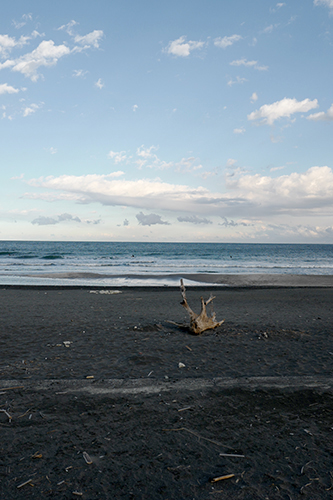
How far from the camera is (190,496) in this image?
10.1 feet

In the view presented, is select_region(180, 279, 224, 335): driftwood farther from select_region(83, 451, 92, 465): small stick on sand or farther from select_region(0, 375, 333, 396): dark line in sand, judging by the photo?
select_region(83, 451, 92, 465): small stick on sand

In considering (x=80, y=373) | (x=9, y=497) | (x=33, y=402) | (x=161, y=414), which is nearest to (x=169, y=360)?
(x=80, y=373)

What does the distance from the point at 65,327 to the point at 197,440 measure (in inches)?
251

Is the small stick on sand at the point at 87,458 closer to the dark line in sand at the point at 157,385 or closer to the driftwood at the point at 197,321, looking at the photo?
the dark line in sand at the point at 157,385

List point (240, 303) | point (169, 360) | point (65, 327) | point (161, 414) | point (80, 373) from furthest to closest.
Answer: point (240, 303), point (65, 327), point (169, 360), point (80, 373), point (161, 414)

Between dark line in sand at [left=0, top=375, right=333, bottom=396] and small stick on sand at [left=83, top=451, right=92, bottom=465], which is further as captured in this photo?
dark line in sand at [left=0, top=375, right=333, bottom=396]

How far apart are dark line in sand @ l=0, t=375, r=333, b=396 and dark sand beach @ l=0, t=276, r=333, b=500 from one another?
1.2 inches

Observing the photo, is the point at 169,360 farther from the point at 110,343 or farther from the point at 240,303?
the point at 240,303

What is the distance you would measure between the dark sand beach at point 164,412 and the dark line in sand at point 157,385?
3cm

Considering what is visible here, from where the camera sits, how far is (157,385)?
5.54 m

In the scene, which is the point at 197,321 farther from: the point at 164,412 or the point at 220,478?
the point at 220,478

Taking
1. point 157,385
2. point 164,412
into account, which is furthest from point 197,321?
point 164,412

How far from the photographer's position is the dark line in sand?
17.5 feet

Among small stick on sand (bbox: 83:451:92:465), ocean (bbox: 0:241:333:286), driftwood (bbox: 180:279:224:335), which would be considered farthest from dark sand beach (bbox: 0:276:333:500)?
ocean (bbox: 0:241:333:286)
